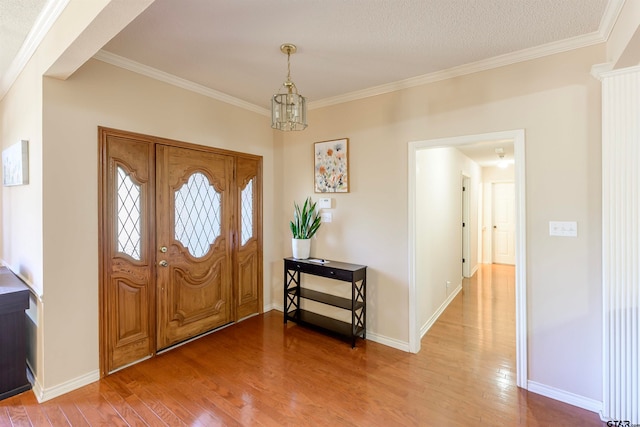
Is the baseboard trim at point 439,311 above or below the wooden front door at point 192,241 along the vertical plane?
below

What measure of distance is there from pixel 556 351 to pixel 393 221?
5.24 feet

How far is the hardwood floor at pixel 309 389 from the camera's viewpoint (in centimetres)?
202

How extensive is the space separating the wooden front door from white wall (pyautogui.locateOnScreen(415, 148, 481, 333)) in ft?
6.87

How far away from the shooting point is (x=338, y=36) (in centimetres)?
216

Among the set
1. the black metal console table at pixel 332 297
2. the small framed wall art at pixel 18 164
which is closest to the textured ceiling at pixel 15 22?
the small framed wall art at pixel 18 164

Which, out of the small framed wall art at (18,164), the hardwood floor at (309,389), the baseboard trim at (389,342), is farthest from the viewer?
the baseboard trim at (389,342)

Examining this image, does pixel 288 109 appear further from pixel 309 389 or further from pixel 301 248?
pixel 309 389

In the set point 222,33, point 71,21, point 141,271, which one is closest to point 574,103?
point 222,33

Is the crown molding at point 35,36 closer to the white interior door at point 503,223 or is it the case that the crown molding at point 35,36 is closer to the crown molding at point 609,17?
the crown molding at point 609,17

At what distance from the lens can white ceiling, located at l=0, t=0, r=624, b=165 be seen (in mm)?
1836

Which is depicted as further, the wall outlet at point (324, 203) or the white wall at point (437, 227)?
the wall outlet at point (324, 203)

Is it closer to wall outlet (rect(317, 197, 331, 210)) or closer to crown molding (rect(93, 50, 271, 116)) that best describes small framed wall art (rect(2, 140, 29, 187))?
crown molding (rect(93, 50, 271, 116))

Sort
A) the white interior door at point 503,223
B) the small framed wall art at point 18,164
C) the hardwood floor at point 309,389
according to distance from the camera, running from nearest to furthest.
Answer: the hardwood floor at point 309,389, the small framed wall art at point 18,164, the white interior door at point 503,223

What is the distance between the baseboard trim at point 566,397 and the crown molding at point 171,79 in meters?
3.80
